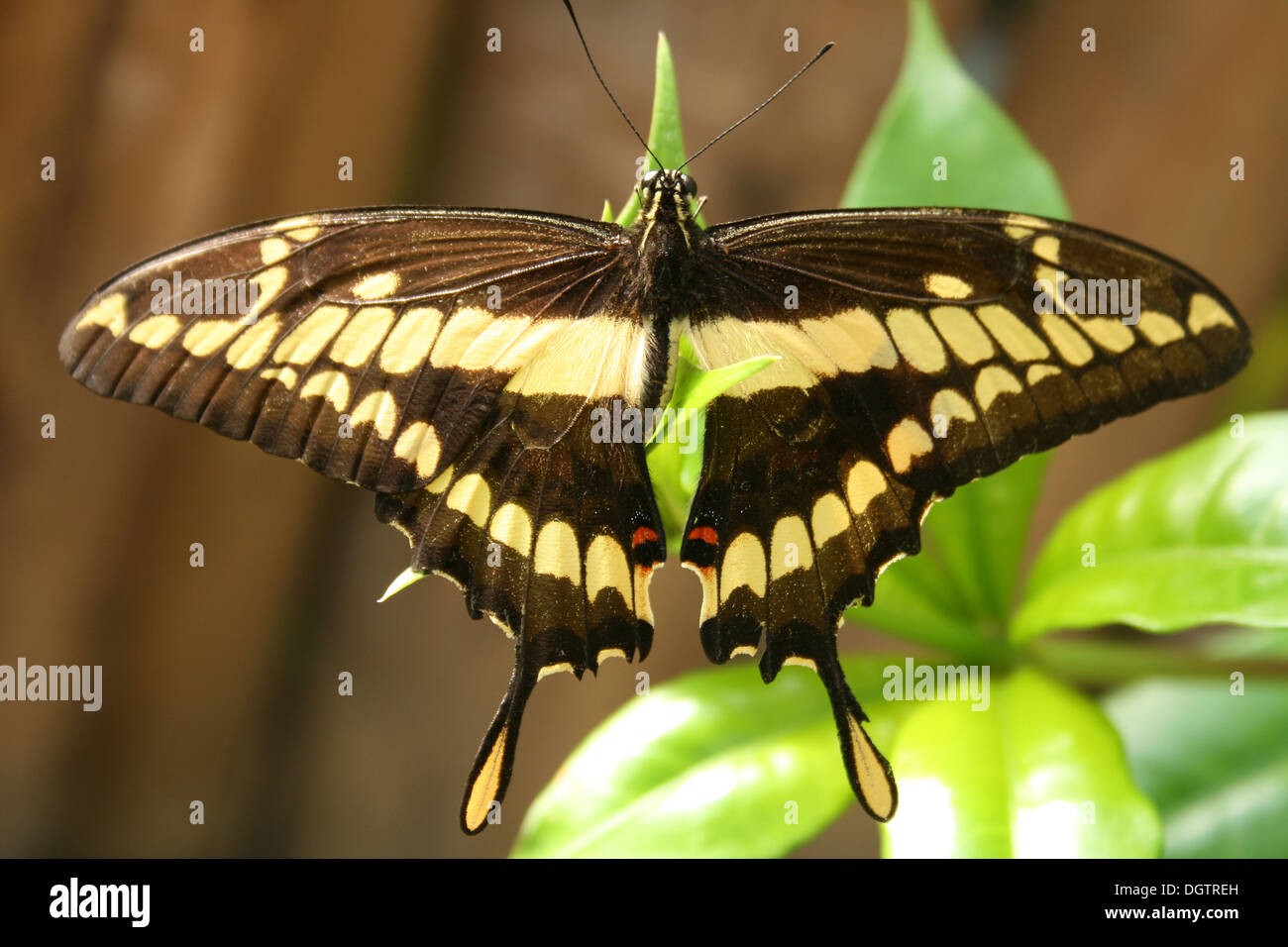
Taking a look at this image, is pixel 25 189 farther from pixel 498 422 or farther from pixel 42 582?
pixel 498 422

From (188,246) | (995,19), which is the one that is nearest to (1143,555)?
(188,246)

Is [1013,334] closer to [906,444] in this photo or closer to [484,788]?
[906,444]

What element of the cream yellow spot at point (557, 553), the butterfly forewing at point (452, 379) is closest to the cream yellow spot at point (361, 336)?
the butterfly forewing at point (452, 379)

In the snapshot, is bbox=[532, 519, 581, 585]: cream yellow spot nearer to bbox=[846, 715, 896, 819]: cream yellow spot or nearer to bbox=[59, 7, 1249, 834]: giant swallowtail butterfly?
bbox=[59, 7, 1249, 834]: giant swallowtail butterfly

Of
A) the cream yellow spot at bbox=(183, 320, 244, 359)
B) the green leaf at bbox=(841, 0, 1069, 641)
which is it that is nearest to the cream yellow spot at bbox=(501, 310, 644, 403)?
the cream yellow spot at bbox=(183, 320, 244, 359)

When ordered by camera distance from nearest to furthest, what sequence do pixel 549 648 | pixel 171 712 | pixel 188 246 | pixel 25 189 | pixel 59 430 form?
pixel 188 246 → pixel 549 648 → pixel 25 189 → pixel 59 430 → pixel 171 712

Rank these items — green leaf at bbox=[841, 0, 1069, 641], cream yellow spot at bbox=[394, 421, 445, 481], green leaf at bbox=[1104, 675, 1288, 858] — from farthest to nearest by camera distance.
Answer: green leaf at bbox=[1104, 675, 1288, 858] → green leaf at bbox=[841, 0, 1069, 641] → cream yellow spot at bbox=[394, 421, 445, 481]
